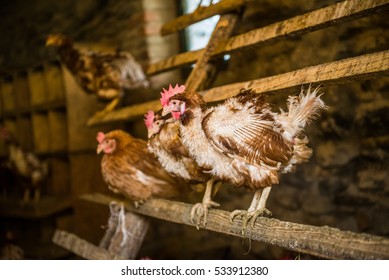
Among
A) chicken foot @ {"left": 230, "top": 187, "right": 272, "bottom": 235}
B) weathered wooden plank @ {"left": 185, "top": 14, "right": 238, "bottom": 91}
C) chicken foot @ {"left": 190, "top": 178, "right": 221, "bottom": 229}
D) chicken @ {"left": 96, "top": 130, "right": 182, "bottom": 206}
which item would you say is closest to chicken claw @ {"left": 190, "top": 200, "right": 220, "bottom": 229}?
chicken foot @ {"left": 190, "top": 178, "right": 221, "bottom": 229}

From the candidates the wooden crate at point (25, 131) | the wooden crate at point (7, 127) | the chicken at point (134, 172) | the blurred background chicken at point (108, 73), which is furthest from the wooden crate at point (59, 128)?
the chicken at point (134, 172)

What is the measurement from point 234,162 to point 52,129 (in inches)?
91.4

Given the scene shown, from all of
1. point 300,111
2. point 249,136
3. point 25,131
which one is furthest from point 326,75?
point 25,131

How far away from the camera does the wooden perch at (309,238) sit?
0.97 meters

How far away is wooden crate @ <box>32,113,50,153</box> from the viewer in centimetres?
326

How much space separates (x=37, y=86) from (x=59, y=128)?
0.43m

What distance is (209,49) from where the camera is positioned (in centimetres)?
174

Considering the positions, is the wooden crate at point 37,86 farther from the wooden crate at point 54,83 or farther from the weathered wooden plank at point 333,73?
the weathered wooden plank at point 333,73

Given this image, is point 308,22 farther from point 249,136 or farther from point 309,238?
point 309,238

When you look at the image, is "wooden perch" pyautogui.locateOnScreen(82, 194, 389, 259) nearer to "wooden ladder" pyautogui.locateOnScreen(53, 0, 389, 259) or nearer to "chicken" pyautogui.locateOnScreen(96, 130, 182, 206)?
"wooden ladder" pyautogui.locateOnScreen(53, 0, 389, 259)

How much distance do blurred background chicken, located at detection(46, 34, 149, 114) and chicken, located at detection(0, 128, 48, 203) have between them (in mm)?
1119

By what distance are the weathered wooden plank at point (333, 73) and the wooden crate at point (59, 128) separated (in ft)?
6.77
